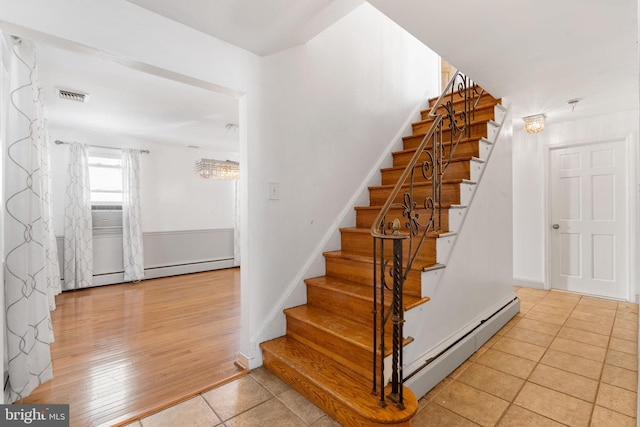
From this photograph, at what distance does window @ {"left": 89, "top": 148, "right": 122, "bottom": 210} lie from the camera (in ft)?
15.9

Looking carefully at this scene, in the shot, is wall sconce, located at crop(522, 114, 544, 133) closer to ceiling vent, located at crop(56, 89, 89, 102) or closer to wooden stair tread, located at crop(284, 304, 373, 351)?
wooden stair tread, located at crop(284, 304, 373, 351)

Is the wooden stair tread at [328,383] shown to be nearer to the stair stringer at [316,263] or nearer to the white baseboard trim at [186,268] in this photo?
the stair stringer at [316,263]

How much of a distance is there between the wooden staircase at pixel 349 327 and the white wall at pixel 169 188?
4.09 metres

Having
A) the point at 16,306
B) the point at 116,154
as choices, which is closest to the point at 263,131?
the point at 16,306

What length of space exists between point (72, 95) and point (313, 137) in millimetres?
2690

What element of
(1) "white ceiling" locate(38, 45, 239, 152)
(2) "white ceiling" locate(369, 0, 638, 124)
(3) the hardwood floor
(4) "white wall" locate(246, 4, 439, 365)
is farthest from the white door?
(1) "white ceiling" locate(38, 45, 239, 152)

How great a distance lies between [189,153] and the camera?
18.9ft

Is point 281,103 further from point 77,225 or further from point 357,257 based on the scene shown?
point 77,225

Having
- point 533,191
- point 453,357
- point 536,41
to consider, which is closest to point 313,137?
point 536,41

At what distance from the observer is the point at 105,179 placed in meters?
4.97

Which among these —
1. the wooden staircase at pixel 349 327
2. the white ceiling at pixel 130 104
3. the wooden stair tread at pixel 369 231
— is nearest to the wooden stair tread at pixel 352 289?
the wooden staircase at pixel 349 327

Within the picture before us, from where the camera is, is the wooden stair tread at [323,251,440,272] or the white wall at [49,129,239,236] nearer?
the wooden stair tread at [323,251,440,272]

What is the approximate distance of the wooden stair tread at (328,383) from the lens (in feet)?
4.81
